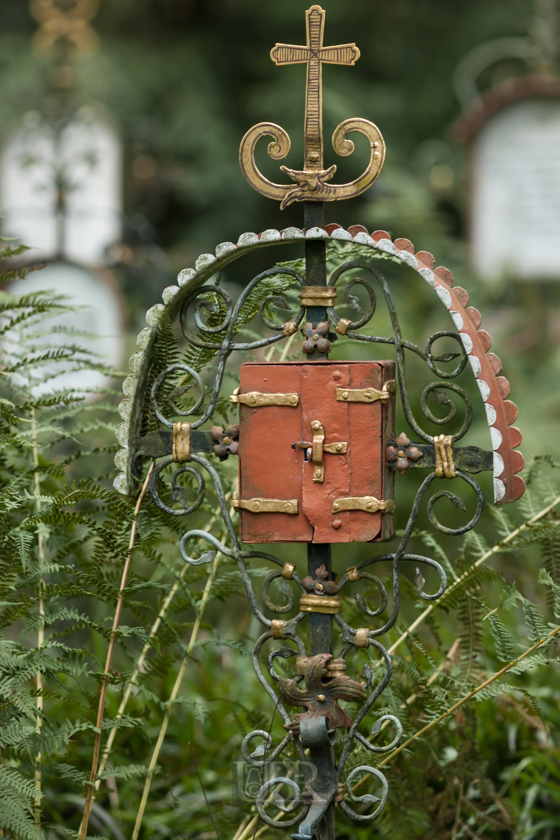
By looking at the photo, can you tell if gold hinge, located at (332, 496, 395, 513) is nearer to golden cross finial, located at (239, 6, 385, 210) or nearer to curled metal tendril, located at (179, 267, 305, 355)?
curled metal tendril, located at (179, 267, 305, 355)

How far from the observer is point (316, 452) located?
1518 millimetres

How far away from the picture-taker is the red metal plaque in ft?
5.00

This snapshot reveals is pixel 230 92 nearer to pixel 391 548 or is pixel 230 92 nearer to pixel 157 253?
pixel 157 253

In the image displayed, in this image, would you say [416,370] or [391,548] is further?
[416,370]

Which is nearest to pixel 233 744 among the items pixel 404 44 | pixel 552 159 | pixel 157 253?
pixel 157 253

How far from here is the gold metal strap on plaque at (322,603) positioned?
1558 mm

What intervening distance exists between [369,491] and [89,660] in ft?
5.46

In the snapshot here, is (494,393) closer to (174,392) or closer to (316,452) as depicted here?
(316,452)

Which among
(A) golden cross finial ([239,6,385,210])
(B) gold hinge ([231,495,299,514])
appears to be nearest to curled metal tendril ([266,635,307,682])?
(B) gold hinge ([231,495,299,514])

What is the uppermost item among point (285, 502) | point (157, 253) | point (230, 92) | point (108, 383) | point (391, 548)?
point (230, 92)

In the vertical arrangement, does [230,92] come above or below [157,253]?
above

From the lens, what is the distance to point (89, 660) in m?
2.87

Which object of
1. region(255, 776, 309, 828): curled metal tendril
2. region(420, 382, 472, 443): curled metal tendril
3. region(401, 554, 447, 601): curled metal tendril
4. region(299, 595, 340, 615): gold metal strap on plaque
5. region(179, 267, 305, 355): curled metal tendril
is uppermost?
region(179, 267, 305, 355): curled metal tendril

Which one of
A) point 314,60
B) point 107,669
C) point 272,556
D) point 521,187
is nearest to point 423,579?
point 272,556
